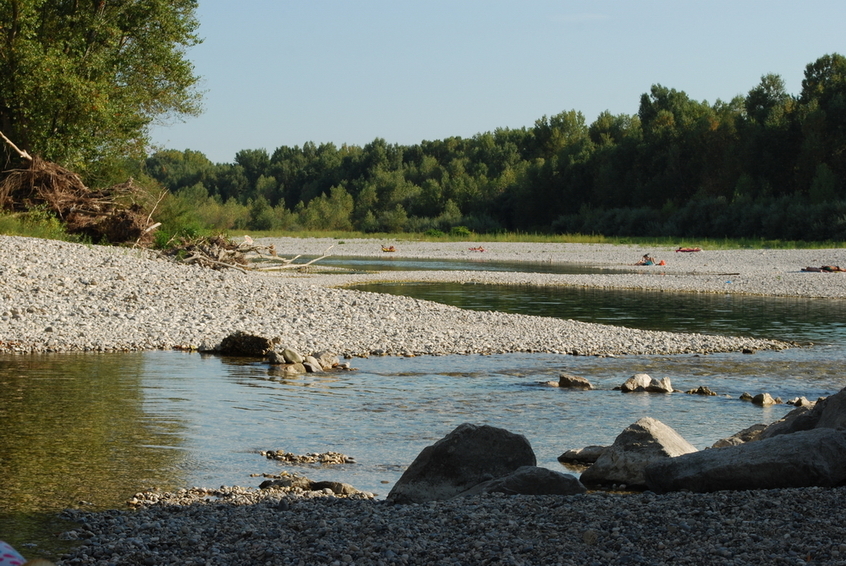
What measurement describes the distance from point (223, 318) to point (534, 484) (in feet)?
40.7

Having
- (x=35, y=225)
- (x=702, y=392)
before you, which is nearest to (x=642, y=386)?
(x=702, y=392)

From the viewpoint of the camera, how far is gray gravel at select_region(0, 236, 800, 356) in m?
15.9

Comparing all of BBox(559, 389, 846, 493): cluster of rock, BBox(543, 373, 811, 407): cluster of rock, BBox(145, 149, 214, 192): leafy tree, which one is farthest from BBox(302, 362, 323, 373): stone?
BBox(145, 149, 214, 192): leafy tree

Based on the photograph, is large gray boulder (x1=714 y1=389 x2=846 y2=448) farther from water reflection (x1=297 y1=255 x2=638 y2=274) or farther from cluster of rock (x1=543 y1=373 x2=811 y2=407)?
water reflection (x1=297 y1=255 x2=638 y2=274)

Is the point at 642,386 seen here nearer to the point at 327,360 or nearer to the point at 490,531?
the point at 327,360

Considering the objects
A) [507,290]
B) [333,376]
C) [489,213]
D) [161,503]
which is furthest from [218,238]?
[489,213]

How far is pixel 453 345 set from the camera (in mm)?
16703

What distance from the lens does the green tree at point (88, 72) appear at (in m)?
28.9

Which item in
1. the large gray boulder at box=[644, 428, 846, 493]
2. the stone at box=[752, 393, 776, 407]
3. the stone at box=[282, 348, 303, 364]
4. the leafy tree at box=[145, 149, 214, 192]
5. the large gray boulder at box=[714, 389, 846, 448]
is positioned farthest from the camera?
the leafy tree at box=[145, 149, 214, 192]

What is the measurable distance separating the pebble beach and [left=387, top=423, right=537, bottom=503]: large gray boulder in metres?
0.45

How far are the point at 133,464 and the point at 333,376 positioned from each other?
559 cm

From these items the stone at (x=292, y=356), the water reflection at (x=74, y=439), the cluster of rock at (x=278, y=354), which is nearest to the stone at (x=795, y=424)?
the water reflection at (x=74, y=439)

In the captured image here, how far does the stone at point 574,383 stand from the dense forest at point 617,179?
21622 mm

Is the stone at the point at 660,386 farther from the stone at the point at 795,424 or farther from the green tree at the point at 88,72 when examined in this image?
the green tree at the point at 88,72
